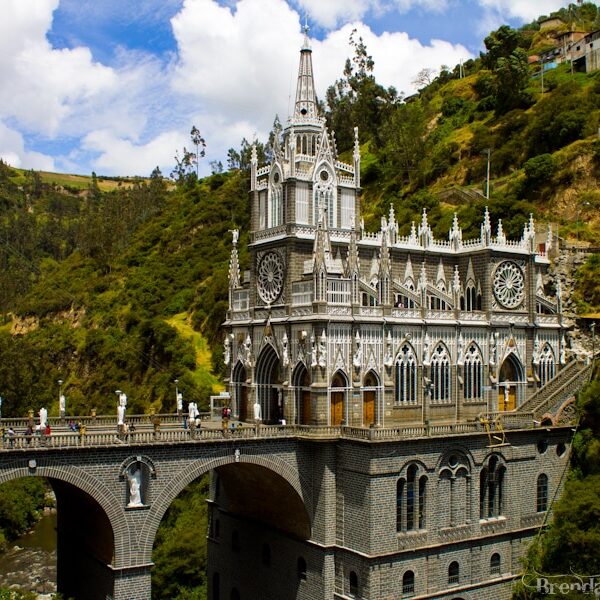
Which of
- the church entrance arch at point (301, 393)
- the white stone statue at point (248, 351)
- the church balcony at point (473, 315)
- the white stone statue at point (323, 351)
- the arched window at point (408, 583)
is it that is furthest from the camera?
the church balcony at point (473, 315)

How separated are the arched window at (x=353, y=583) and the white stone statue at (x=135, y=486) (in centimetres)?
1082

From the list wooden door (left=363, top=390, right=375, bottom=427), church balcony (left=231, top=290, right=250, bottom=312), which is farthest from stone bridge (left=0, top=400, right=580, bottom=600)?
church balcony (left=231, top=290, right=250, bottom=312)

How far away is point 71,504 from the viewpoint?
4066cm

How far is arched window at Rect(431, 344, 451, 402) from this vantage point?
4406cm

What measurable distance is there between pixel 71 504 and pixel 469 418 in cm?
2280

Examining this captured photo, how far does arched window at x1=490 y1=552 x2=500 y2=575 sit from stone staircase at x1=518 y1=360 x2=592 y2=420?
801 cm

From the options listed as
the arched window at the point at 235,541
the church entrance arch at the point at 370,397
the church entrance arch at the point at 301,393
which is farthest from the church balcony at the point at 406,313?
the arched window at the point at 235,541

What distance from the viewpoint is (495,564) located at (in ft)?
135

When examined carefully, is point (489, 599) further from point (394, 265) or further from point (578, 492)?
point (394, 265)

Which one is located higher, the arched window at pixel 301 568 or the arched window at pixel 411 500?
the arched window at pixel 411 500

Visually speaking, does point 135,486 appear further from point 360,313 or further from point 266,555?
point 360,313

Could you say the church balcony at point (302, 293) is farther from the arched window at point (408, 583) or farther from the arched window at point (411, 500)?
the arched window at point (408, 583)

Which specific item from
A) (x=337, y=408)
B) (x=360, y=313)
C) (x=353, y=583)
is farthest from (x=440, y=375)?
(x=353, y=583)

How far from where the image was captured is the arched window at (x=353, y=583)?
3703 centimetres
